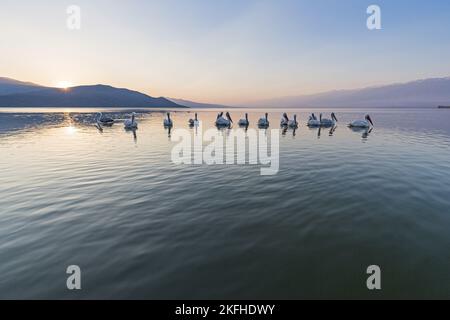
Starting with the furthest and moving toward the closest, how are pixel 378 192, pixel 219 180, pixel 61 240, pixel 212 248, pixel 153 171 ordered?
1. pixel 153 171
2. pixel 219 180
3. pixel 378 192
4. pixel 61 240
5. pixel 212 248

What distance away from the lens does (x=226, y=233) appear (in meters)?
7.73

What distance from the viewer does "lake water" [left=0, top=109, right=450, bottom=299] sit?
561cm

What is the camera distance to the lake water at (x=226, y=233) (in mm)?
5609

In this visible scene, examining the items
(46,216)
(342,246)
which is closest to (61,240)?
(46,216)
